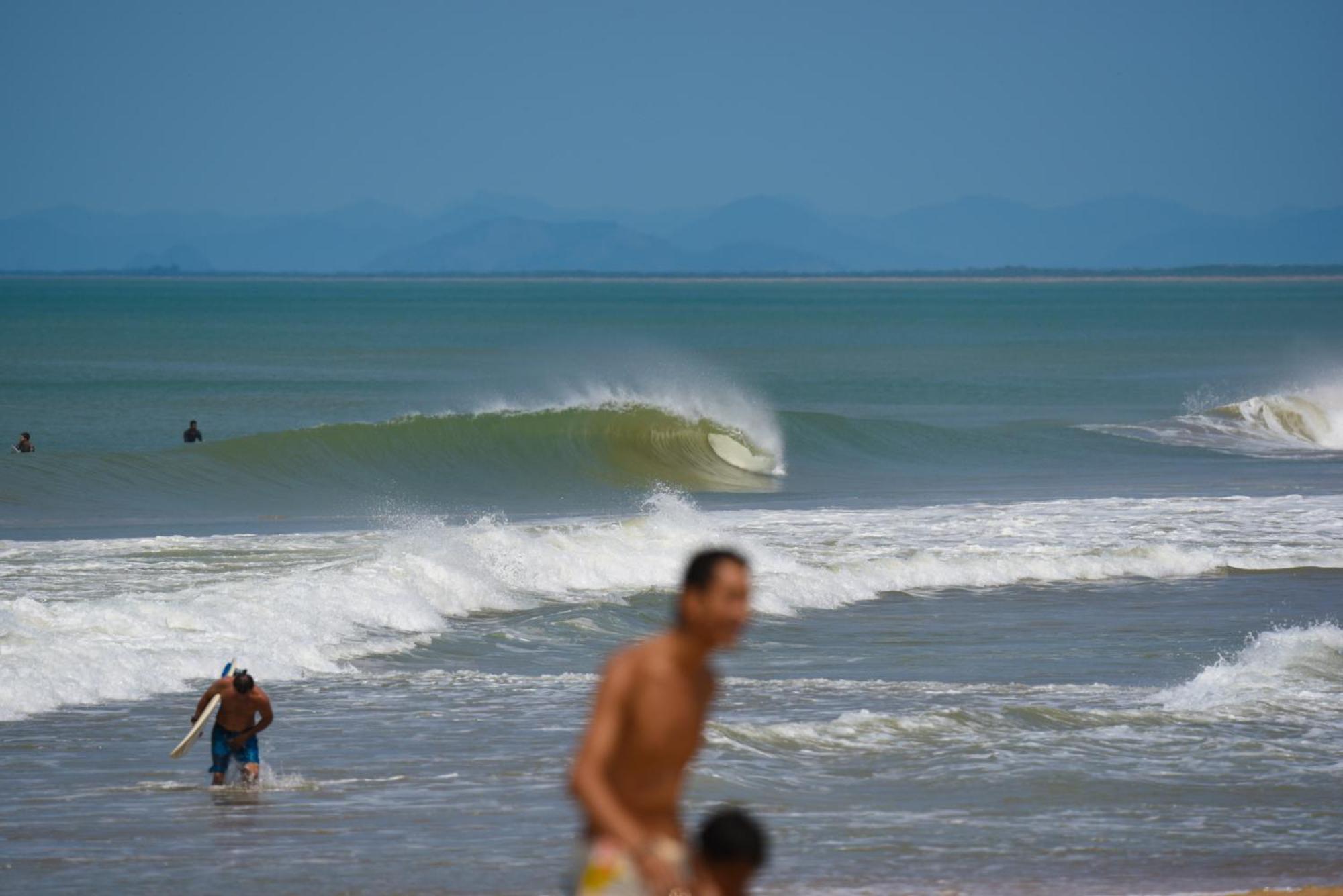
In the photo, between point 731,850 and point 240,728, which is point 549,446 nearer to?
point 240,728

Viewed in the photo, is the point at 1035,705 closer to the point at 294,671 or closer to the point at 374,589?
the point at 294,671

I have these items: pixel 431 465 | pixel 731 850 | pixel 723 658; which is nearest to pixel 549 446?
pixel 431 465

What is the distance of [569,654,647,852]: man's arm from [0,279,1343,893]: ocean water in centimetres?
402

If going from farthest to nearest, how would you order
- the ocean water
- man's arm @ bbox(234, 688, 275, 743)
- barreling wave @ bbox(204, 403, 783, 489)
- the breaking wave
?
barreling wave @ bbox(204, 403, 783, 489), the breaking wave, man's arm @ bbox(234, 688, 275, 743), the ocean water

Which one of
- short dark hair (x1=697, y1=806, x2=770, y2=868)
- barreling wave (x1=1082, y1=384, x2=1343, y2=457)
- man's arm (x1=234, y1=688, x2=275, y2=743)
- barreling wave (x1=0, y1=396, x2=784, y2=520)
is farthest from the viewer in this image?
barreling wave (x1=1082, y1=384, x2=1343, y2=457)

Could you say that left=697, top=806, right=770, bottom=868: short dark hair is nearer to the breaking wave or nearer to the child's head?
the child's head

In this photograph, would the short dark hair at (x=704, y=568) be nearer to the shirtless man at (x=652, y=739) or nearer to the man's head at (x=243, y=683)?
the shirtless man at (x=652, y=739)

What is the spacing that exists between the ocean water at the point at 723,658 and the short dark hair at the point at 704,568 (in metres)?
4.21

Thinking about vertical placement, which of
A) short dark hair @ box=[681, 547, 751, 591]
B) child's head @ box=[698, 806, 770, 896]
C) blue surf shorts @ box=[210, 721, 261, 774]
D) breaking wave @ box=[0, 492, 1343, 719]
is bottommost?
child's head @ box=[698, 806, 770, 896]

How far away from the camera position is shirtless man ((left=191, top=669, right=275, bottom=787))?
31.4ft

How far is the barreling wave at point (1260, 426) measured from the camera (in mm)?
40000

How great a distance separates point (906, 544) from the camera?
2062 centimetres

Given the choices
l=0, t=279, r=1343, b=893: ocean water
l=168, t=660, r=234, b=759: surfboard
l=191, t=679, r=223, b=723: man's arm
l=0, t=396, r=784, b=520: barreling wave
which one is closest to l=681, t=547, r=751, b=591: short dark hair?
l=0, t=279, r=1343, b=893: ocean water

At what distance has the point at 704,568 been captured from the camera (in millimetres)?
3963
